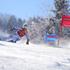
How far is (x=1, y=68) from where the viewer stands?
5578 mm

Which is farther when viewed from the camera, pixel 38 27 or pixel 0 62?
pixel 38 27

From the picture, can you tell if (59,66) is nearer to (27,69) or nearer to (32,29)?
(27,69)

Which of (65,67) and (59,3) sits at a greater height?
(59,3)

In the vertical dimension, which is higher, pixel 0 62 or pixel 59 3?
pixel 59 3

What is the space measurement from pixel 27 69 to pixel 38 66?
1.50 feet

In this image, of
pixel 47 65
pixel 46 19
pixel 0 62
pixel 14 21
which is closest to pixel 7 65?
pixel 0 62

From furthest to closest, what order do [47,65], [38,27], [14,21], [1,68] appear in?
1. [14,21]
2. [38,27]
3. [47,65]
4. [1,68]

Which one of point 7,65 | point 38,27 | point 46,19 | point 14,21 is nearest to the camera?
point 7,65

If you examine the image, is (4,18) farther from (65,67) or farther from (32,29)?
(65,67)

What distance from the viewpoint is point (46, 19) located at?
49906mm

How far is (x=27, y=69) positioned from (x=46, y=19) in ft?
146

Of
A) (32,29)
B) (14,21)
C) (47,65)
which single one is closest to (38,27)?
(32,29)

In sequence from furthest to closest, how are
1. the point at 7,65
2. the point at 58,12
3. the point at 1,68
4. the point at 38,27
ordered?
the point at 38,27 → the point at 58,12 → the point at 7,65 → the point at 1,68

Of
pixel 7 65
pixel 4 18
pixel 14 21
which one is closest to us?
pixel 7 65
